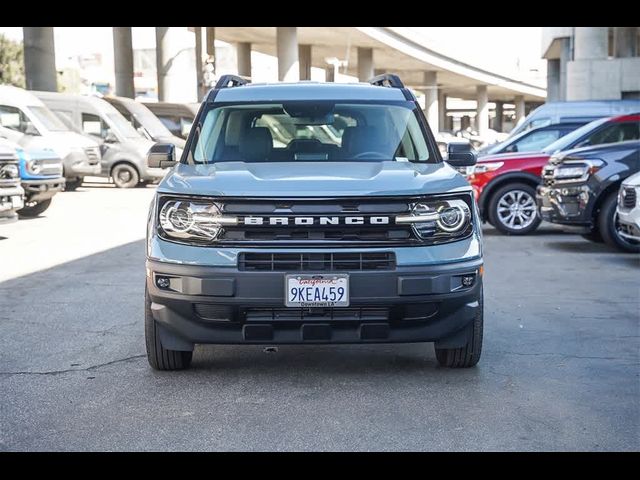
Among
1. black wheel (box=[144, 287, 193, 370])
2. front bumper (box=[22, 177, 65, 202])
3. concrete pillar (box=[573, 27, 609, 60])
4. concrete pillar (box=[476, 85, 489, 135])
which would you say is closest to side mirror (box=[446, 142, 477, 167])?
black wheel (box=[144, 287, 193, 370])

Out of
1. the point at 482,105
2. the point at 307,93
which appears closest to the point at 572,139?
the point at 307,93

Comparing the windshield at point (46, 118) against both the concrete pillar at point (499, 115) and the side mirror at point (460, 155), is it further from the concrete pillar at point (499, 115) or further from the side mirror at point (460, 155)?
the concrete pillar at point (499, 115)

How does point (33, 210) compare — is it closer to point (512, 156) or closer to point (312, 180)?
point (512, 156)

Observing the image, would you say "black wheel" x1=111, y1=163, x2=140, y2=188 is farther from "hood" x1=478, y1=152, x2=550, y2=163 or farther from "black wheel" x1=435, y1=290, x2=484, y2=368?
"black wheel" x1=435, y1=290, x2=484, y2=368

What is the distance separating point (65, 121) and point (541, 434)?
23467 mm

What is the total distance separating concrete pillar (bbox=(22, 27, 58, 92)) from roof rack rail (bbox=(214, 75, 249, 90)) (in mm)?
37758

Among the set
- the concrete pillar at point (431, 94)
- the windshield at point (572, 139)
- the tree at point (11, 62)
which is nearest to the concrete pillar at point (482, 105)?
the concrete pillar at point (431, 94)

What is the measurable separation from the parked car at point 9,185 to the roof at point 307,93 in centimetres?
722

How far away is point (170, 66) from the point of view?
53.0 meters

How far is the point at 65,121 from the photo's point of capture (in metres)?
26.7

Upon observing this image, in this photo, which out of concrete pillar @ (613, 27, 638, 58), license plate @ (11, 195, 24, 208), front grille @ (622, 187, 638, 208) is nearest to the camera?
front grille @ (622, 187, 638, 208)

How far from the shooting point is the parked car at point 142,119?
29172 millimetres

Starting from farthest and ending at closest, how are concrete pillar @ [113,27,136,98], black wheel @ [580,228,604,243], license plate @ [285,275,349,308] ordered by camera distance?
concrete pillar @ [113,27,136,98]
black wheel @ [580,228,604,243]
license plate @ [285,275,349,308]

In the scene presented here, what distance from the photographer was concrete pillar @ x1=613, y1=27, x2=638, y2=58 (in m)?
40.7
